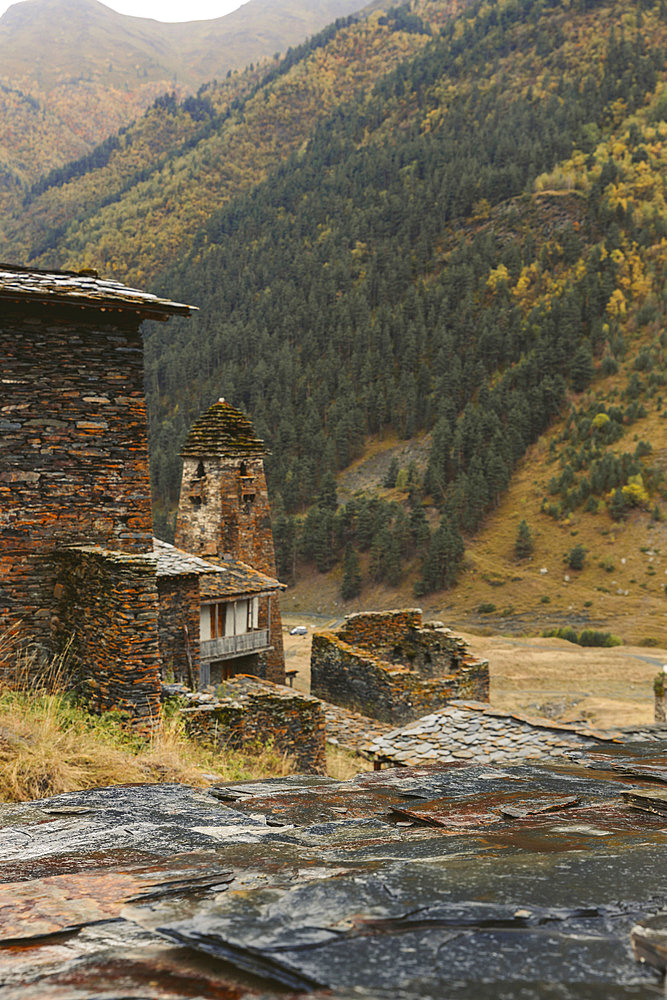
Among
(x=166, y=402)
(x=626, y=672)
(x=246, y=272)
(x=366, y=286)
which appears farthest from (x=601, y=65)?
(x=626, y=672)

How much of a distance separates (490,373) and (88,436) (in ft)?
248

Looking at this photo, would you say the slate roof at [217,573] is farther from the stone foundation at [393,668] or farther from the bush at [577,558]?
the bush at [577,558]

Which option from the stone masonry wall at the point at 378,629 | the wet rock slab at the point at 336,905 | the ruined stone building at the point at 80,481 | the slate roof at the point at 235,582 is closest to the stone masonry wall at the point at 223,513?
the slate roof at the point at 235,582

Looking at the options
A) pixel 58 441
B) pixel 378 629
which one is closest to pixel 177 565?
pixel 58 441

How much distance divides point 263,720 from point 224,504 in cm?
1187

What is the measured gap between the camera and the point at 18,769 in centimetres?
603

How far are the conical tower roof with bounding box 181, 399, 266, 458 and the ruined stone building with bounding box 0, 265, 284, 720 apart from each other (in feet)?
47.0

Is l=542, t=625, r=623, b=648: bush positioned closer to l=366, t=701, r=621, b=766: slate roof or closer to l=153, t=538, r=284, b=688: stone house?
l=153, t=538, r=284, b=688: stone house

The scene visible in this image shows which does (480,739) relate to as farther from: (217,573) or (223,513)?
(223,513)

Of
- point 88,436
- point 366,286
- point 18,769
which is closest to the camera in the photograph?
point 18,769

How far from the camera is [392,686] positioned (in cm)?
2072

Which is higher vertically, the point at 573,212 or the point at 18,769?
the point at 573,212

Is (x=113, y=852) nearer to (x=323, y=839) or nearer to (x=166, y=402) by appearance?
(x=323, y=839)

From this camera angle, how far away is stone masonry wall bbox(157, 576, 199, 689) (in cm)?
1656
